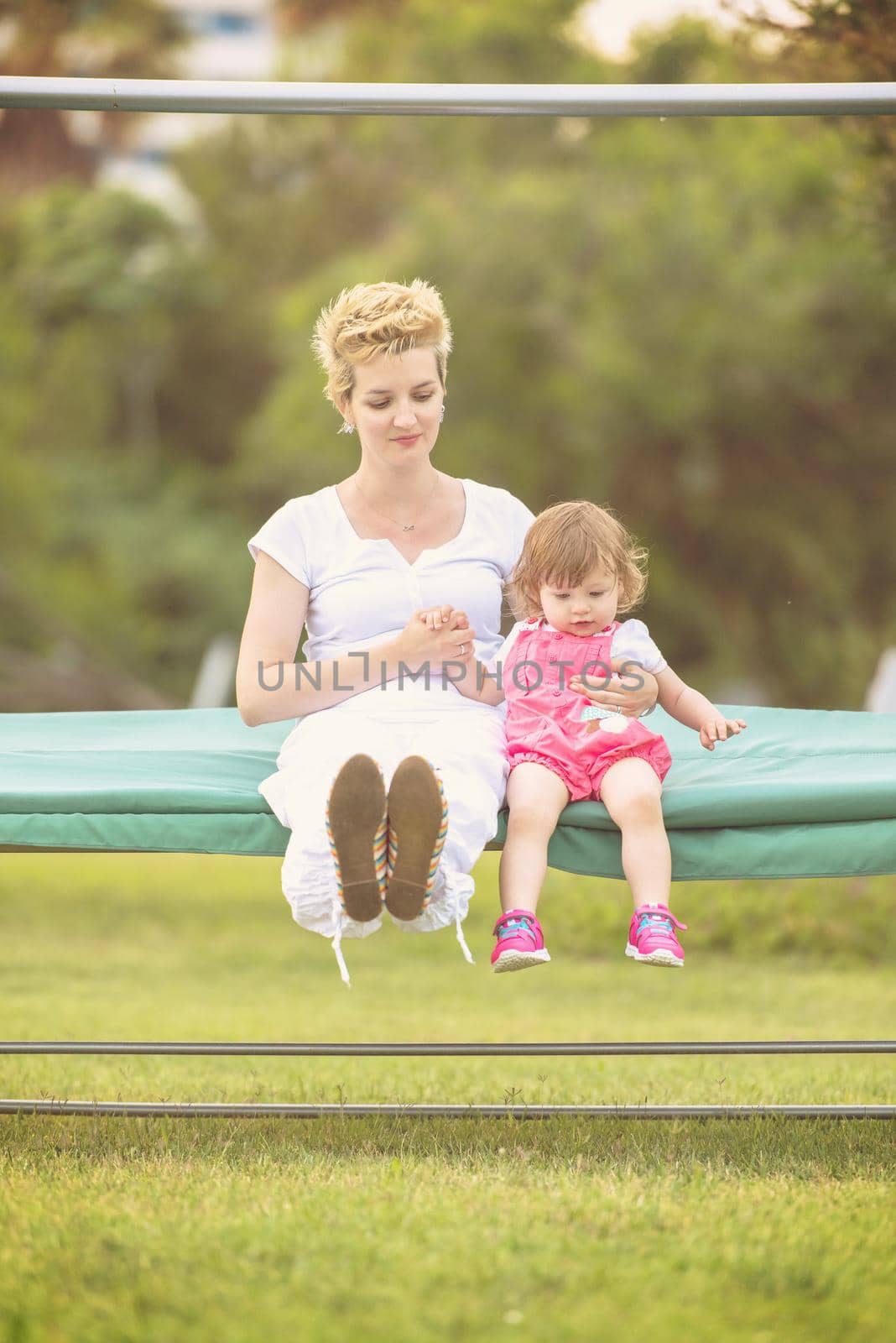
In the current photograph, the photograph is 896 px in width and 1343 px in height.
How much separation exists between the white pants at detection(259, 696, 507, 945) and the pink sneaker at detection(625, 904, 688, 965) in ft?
0.79

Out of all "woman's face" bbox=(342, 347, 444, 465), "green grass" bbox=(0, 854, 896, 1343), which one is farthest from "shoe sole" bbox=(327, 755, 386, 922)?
"woman's face" bbox=(342, 347, 444, 465)

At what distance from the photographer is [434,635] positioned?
7.99ft

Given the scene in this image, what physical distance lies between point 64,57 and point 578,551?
19397 millimetres

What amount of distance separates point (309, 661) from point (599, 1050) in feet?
2.56

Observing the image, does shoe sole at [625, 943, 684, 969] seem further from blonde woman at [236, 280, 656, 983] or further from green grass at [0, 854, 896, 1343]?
green grass at [0, 854, 896, 1343]

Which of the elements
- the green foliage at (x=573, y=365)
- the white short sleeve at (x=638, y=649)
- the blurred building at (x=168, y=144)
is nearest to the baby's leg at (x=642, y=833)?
the white short sleeve at (x=638, y=649)

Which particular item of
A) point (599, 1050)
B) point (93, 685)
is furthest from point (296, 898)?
point (93, 685)

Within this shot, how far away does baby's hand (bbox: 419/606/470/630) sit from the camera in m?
2.44

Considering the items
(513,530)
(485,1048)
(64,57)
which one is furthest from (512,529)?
(64,57)

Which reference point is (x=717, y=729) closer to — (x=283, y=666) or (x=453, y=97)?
(x=283, y=666)

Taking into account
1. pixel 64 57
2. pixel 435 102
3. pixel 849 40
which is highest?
pixel 64 57

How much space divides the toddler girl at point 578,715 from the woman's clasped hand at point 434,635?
13 millimetres

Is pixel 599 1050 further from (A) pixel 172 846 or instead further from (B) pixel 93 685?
(B) pixel 93 685

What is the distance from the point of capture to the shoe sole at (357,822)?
211 centimetres
